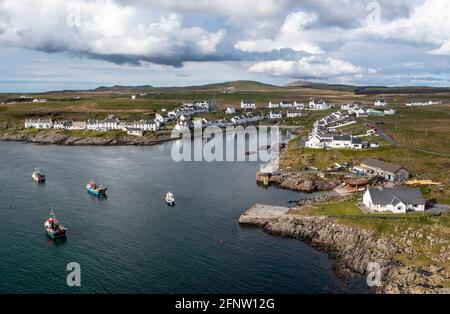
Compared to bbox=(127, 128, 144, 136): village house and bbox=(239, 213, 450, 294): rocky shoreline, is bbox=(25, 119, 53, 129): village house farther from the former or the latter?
bbox=(239, 213, 450, 294): rocky shoreline

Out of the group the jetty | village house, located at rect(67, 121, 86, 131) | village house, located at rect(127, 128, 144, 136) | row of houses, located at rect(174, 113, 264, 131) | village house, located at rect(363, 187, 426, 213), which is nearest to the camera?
village house, located at rect(363, 187, 426, 213)

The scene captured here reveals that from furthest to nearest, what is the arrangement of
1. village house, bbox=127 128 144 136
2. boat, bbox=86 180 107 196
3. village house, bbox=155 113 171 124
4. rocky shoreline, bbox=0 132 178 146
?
village house, bbox=155 113 171 124
village house, bbox=127 128 144 136
rocky shoreline, bbox=0 132 178 146
boat, bbox=86 180 107 196

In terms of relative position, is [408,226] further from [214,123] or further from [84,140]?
[214,123]

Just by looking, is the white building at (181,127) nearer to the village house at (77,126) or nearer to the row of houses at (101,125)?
the row of houses at (101,125)

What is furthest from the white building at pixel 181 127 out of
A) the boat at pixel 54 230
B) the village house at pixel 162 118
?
the boat at pixel 54 230

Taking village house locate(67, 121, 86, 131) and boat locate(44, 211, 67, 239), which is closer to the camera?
boat locate(44, 211, 67, 239)

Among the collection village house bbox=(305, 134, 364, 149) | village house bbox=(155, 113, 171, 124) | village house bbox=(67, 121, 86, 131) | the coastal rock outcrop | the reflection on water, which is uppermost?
village house bbox=(155, 113, 171, 124)

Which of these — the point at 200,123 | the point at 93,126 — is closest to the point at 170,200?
the point at 93,126

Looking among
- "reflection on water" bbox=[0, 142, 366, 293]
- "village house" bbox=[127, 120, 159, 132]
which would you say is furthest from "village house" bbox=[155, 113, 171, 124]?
"reflection on water" bbox=[0, 142, 366, 293]
